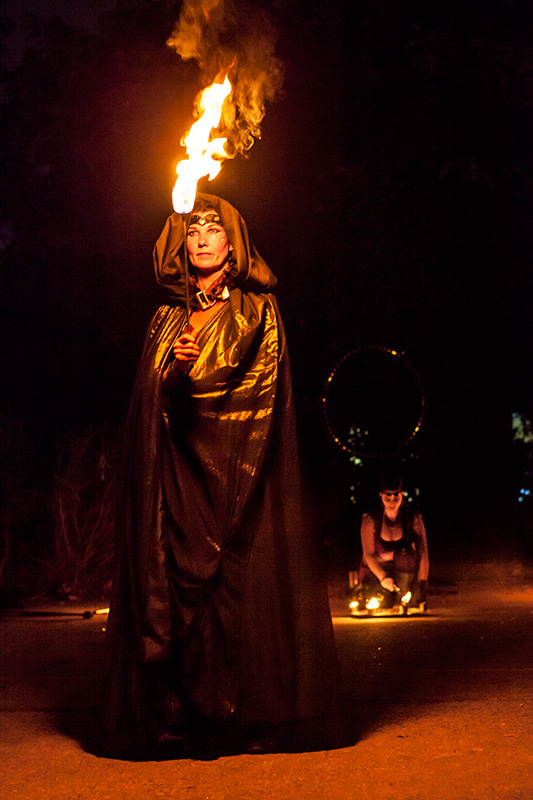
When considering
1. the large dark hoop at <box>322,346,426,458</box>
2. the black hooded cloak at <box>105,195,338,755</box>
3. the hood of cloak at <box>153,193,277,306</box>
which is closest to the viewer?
the black hooded cloak at <box>105,195,338,755</box>

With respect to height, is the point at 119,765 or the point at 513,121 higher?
the point at 513,121

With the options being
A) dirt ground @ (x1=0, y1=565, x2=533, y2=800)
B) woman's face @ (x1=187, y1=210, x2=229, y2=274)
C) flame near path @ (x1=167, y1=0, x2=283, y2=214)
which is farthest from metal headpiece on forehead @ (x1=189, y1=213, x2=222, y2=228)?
dirt ground @ (x1=0, y1=565, x2=533, y2=800)

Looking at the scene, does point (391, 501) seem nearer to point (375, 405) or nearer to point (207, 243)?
point (207, 243)

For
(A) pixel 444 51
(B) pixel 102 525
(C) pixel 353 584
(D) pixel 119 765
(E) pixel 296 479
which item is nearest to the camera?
(D) pixel 119 765

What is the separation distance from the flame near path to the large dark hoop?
11.5 meters

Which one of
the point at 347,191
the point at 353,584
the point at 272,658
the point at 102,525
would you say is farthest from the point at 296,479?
the point at 347,191

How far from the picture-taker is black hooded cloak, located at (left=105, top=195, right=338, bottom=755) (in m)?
4.35

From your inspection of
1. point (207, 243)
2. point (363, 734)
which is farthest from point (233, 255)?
point (363, 734)

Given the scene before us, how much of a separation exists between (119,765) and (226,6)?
3.70m

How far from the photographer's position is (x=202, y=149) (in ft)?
15.1

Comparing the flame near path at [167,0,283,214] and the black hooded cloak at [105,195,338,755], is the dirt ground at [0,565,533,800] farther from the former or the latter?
the flame near path at [167,0,283,214]

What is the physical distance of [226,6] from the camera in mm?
5473

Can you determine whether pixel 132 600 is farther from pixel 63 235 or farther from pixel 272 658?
pixel 63 235

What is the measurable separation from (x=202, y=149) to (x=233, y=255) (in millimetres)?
496
